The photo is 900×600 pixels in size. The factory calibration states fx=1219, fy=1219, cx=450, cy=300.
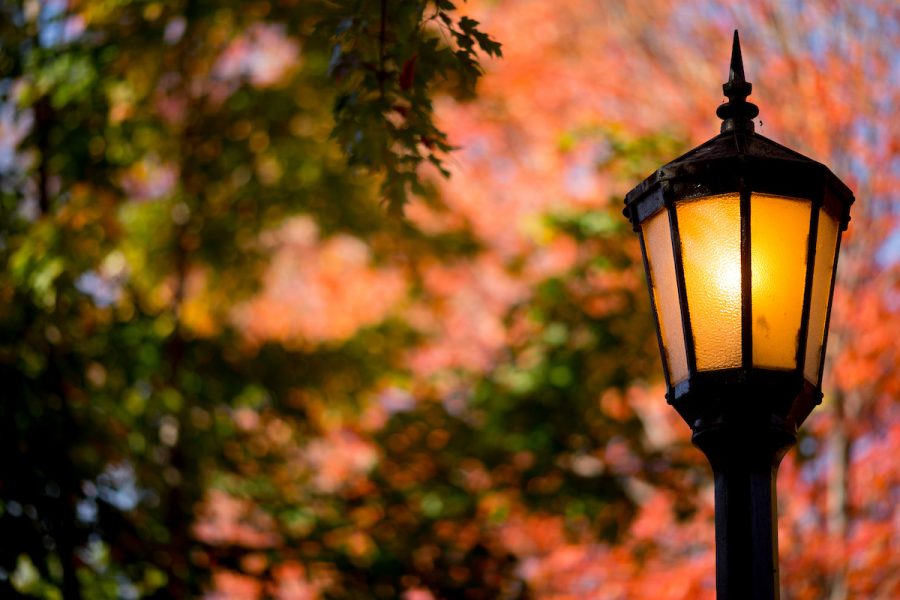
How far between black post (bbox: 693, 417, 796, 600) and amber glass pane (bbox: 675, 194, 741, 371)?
194 millimetres

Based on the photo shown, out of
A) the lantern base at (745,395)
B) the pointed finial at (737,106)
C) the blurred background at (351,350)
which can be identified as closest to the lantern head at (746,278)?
the lantern base at (745,395)

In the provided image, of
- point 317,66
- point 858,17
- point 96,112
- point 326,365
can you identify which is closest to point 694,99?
point 858,17

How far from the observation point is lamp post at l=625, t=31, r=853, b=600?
127 inches

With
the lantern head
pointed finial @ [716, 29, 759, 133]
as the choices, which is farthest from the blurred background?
the lantern head

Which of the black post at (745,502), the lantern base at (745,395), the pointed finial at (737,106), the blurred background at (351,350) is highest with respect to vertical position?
the blurred background at (351,350)

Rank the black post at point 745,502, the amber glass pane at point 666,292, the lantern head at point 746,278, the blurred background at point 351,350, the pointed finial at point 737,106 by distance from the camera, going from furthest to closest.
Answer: the blurred background at point 351,350 → the pointed finial at point 737,106 → the amber glass pane at point 666,292 → the lantern head at point 746,278 → the black post at point 745,502

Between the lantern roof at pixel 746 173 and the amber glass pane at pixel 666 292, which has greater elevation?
the lantern roof at pixel 746 173

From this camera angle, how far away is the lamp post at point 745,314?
3219mm

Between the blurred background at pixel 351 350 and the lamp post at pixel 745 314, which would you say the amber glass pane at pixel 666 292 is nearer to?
the lamp post at pixel 745 314

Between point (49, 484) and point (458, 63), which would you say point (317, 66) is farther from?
point (458, 63)

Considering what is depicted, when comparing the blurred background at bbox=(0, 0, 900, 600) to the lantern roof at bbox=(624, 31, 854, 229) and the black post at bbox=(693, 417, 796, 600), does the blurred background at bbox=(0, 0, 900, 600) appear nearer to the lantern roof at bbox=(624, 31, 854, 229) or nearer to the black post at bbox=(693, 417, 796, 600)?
the lantern roof at bbox=(624, 31, 854, 229)

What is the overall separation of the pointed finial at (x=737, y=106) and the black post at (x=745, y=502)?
88 cm

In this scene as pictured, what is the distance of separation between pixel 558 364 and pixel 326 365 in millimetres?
2190

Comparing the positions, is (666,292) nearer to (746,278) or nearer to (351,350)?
(746,278)
